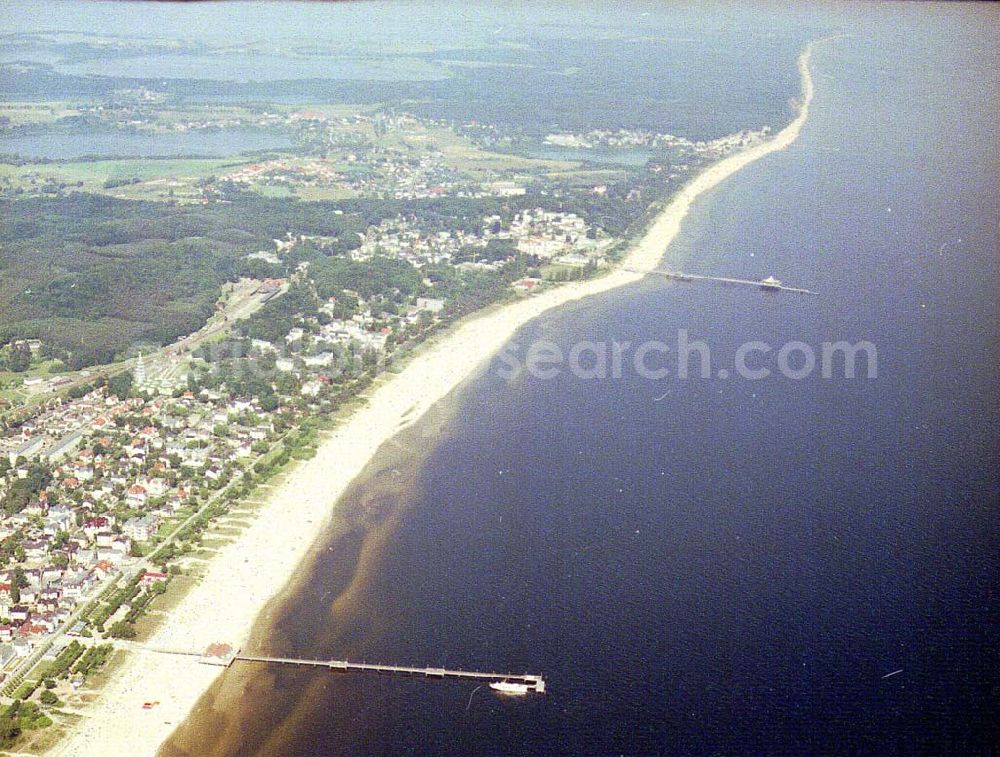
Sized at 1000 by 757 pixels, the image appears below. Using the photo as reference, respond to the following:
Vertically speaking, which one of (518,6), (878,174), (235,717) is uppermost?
(518,6)

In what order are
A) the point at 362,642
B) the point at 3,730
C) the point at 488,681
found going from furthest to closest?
the point at 362,642, the point at 488,681, the point at 3,730

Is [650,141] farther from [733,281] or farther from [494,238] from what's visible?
[733,281]

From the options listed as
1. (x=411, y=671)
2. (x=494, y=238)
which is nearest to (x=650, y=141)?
(x=494, y=238)

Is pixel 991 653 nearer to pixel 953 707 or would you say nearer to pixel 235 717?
pixel 953 707

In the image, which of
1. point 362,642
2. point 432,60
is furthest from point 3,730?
point 432,60

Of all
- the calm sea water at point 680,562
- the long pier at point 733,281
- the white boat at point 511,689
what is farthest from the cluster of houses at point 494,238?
the white boat at point 511,689

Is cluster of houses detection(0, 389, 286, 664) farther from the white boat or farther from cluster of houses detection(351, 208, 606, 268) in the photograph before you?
cluster of houses detection(351, 208, 606, 268)

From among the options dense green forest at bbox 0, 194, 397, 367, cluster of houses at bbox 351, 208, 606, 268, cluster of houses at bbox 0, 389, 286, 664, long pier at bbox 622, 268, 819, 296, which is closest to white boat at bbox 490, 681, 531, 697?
cluster of houses at bbox 0, 389, 286, 664
